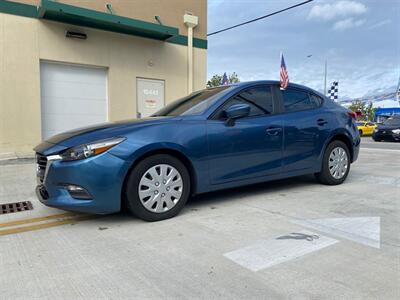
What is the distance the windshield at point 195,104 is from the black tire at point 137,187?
2.55 ft

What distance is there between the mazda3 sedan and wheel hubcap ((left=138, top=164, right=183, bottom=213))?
11mm

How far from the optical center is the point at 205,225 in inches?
149

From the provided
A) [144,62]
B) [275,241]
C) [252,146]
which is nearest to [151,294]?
[275,241]

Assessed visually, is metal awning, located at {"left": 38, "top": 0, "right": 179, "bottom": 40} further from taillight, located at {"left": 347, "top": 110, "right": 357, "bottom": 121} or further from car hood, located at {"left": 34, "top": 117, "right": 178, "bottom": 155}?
taillight, located at {"left": 347, "top": 110, "right": 357, "bottom": 121}

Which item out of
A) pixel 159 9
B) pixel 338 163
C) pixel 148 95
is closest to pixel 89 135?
pixel 338 163

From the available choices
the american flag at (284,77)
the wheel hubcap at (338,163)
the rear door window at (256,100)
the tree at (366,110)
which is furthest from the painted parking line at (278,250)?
the tree at (366,110)

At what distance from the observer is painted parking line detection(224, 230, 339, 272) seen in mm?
2869

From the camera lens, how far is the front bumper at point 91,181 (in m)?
3.57

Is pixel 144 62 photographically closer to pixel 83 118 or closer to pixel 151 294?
pixel 83 118

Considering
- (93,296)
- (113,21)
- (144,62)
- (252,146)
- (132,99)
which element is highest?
(113,21)

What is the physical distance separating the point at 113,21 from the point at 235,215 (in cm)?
772

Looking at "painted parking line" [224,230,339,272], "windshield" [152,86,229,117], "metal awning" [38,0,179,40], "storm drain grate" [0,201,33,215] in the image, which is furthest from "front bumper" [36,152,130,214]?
"metal awning" [38,0,179,40]

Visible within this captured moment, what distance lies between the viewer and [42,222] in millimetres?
3994

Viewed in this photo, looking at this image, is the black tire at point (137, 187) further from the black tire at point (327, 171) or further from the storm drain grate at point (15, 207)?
the black tire at point (327, 171)
